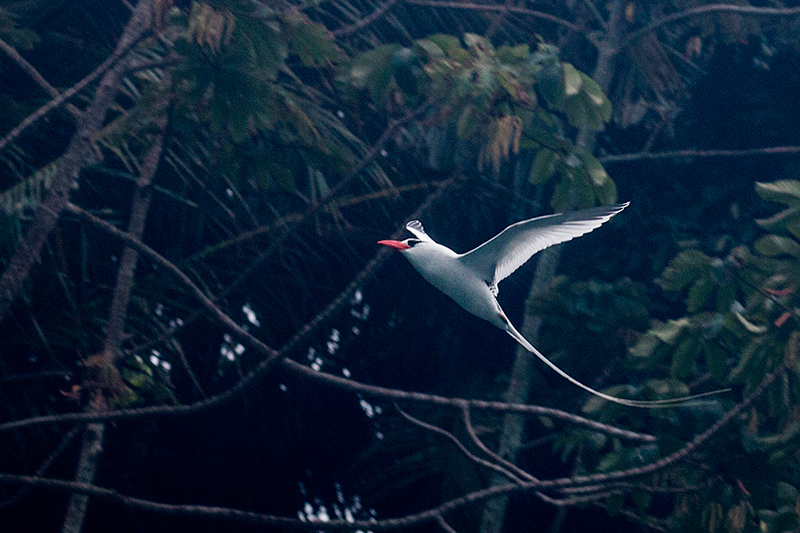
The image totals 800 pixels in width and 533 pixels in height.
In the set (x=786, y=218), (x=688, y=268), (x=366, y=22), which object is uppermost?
(x=366, y=22)

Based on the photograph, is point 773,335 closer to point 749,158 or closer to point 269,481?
point 749,158

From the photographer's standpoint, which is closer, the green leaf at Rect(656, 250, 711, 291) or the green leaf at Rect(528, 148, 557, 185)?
the green leaf at Rect(528, 148, 557, 185)

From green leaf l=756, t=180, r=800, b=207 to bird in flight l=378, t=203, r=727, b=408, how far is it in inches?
55.0

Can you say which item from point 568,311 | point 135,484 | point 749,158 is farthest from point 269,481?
point 749,158

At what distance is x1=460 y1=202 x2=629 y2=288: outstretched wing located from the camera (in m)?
2.39

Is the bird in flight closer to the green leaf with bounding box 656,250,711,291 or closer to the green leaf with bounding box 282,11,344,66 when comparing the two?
the green leaf with bounding box 282,11,344,66

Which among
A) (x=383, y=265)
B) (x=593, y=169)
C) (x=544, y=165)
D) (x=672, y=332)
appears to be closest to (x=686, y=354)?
(x=672, y=332)

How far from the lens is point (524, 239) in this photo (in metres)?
2.54

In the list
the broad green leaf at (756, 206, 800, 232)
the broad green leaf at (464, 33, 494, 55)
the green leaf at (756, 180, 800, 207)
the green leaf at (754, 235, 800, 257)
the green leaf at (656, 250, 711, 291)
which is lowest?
the green leaf at (656, 250, 711, 291)

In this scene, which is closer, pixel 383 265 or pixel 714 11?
pixel 714 11

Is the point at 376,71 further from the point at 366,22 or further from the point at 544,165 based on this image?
the point at 366,22

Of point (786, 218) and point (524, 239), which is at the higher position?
point (524, 239)

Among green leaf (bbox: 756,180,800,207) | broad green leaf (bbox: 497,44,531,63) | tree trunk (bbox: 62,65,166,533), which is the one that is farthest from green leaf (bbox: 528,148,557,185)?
tree trunk (bbox: 62,65,166,533)

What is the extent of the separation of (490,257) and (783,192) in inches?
64.5
